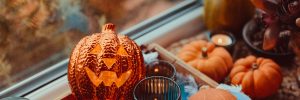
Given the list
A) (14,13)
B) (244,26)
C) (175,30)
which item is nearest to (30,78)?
(14,13)

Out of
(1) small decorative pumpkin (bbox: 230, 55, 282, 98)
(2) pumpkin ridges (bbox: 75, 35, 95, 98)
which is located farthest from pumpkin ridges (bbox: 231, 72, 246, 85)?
(2) pumpkin ridges (bbox: 75, 35, 95, 98)

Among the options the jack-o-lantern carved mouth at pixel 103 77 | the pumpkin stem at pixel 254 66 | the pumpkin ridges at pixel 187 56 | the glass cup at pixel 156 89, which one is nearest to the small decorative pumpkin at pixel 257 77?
the pumpkin stem at pixel 254 66

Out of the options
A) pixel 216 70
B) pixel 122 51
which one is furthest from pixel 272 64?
pixel 122 51

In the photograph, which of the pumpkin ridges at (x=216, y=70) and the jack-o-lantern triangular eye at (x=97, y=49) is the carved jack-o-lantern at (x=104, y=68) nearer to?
the jack-o-lantern triangular eye at (x=97, y=49)

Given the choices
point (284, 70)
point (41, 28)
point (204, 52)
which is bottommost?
point (284, 70)

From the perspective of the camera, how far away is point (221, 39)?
3.66ft

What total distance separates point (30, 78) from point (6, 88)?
6 centimetres

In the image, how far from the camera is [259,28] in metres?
1.12

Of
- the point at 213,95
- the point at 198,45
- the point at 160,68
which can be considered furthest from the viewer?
the point at 198,45

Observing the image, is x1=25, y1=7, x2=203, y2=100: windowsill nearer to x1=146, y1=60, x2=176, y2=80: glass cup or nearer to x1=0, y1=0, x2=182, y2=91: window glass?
x1=0, y1=0, x2=182, y2=91: window glass

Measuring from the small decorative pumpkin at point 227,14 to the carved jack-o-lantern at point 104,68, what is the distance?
1.21 ft

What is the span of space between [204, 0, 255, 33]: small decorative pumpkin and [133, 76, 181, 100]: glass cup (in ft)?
1.18

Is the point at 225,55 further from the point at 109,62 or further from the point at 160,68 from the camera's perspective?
the point at 109,62

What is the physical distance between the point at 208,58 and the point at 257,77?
12cm
